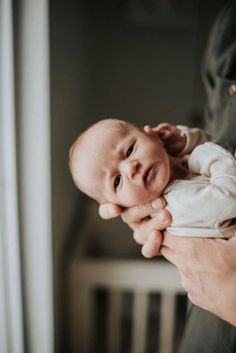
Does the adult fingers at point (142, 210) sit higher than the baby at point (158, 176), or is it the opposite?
the baby at point (158, 176)

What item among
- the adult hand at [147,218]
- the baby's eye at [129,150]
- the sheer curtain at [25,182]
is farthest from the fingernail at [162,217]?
the sheer curtain at [25,182]

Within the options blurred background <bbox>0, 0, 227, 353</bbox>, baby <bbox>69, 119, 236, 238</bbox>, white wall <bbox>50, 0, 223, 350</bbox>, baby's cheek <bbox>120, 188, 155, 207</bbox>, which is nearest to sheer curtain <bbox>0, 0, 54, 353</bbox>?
blurred background <bbox>0, 0, 227, 353</bbox>

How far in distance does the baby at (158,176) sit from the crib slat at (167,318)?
2.91 feet

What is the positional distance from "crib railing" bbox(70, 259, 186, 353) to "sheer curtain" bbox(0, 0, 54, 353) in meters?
0.34

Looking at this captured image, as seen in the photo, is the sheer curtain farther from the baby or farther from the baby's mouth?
the baby's mouth

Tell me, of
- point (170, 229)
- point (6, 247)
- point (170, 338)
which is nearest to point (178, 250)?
point (170, 229)

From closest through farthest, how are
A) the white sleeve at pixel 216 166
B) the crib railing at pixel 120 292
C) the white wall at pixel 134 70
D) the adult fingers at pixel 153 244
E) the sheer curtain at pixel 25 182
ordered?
the white sleeve at pixel 216 166, the adult fingers at pixel 153 244, the sheer curtain at pixel 25 182, the crib railing at pixel 120 292, the white wall at pixel 134 70

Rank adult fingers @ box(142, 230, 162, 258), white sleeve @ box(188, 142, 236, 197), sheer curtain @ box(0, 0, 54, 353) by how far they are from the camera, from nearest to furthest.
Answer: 1. white sleeve @ box(188, 142, 236, 197)
2. adult fingers @ box(142, 230, 162, 258)
3. sheer curtain @ box(0, 0, 54, 353)

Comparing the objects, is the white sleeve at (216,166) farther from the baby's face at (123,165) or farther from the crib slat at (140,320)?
the crib slat at (140,320)

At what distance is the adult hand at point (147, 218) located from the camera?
720 mm

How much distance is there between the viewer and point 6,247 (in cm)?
106

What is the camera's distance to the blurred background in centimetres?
103

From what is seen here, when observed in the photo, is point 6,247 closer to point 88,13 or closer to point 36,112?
point 36,112

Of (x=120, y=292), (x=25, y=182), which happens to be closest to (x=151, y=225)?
(x=25, y=182)
